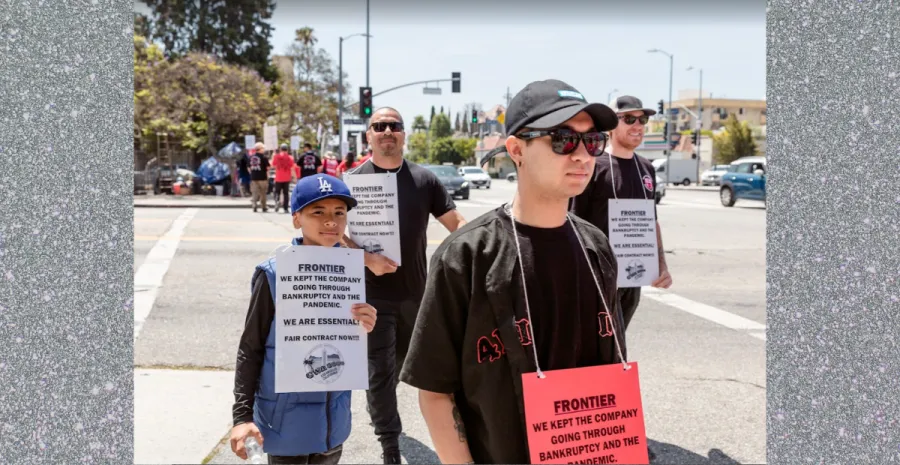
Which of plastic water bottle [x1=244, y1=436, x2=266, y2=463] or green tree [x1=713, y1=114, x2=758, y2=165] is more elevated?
green tree [x1=713, y1=114, x2=758, y2=165]

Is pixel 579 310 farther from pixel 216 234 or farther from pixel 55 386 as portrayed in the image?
pixel 216 234

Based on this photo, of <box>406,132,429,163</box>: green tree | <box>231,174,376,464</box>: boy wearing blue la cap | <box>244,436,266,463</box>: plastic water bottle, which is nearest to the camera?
<box>244,436,266,463</box>: plastic water bottle

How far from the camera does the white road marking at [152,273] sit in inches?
337

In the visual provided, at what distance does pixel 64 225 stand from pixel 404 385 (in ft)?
14.8

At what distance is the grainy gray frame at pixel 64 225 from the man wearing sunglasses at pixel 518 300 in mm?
771

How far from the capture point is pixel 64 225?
1.90m

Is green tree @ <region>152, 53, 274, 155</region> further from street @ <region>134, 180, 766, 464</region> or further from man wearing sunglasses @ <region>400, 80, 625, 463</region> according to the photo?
man wearing sunglasses @ <region>400, 80, 625, 463</region>

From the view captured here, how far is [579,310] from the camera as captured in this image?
7.21 feet

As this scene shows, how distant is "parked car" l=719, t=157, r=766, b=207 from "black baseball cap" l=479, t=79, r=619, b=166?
85.3 ft

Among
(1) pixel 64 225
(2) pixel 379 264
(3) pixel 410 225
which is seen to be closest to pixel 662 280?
(3) pixel 410 225

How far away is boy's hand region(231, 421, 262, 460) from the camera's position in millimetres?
2965

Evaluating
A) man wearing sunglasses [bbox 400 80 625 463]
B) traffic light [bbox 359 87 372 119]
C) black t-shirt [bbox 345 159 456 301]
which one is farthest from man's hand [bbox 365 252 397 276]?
traffic light [bbox 359 87 372 119]

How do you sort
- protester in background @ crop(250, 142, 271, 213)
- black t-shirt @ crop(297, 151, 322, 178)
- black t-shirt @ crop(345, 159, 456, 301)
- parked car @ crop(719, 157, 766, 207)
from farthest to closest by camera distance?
parked car @ crop(719, 157, 766, 207) < protester in background @ crop(250, 142, 271, 213) < black t-shirt @ crop(297, 151, 322, 178) < black t-shirt @ crop(345, 159, 456, 301)

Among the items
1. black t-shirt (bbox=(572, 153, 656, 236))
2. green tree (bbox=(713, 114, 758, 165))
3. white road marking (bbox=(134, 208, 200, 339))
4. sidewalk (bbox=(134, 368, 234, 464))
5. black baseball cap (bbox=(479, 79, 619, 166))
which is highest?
Answer: green tree (bbox=(713, 114, 758, 165))
